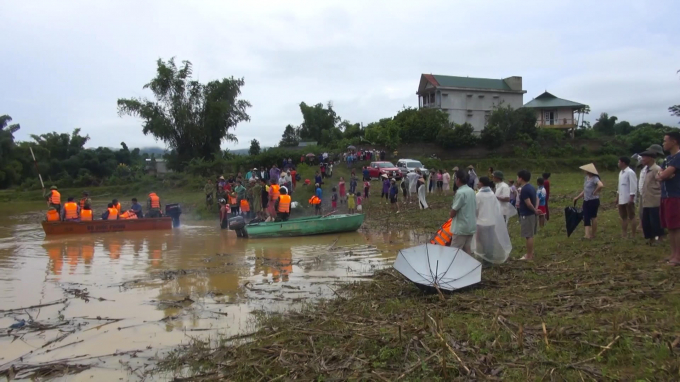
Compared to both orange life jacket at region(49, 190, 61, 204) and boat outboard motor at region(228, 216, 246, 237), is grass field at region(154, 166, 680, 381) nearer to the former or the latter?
boat outboard motor at region(228, 216, 246, 237)

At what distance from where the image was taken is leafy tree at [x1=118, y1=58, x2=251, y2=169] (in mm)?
48219

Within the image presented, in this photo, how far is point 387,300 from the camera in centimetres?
763

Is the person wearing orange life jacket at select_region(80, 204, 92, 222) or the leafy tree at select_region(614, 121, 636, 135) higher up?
the leafy tree at select_region(614, 121, 636, 135)

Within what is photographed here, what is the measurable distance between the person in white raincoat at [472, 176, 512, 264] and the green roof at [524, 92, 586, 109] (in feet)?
163

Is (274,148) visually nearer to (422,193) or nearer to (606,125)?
(422,193)

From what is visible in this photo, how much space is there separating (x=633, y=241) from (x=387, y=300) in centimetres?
510

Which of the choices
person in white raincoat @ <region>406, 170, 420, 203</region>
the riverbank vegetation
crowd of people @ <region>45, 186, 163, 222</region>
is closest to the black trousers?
person in white raincoat @ <region>406, 170, 420, 203</region>

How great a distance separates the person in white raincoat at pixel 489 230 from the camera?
8750mm

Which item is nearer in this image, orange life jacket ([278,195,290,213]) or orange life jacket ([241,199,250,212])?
orange life jacket ([278,195,290,213])

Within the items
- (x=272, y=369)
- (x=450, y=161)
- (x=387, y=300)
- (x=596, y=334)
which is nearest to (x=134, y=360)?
(x=272, y=369)

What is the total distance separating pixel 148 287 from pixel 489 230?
22.1 feet

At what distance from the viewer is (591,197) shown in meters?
10.4

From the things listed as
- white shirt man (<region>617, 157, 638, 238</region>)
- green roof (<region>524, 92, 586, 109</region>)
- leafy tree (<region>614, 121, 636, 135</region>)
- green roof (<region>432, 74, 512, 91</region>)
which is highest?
green roof (<region>432, 74, 512, 91</region>)

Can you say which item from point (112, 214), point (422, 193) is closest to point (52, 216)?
point (112, 214)
